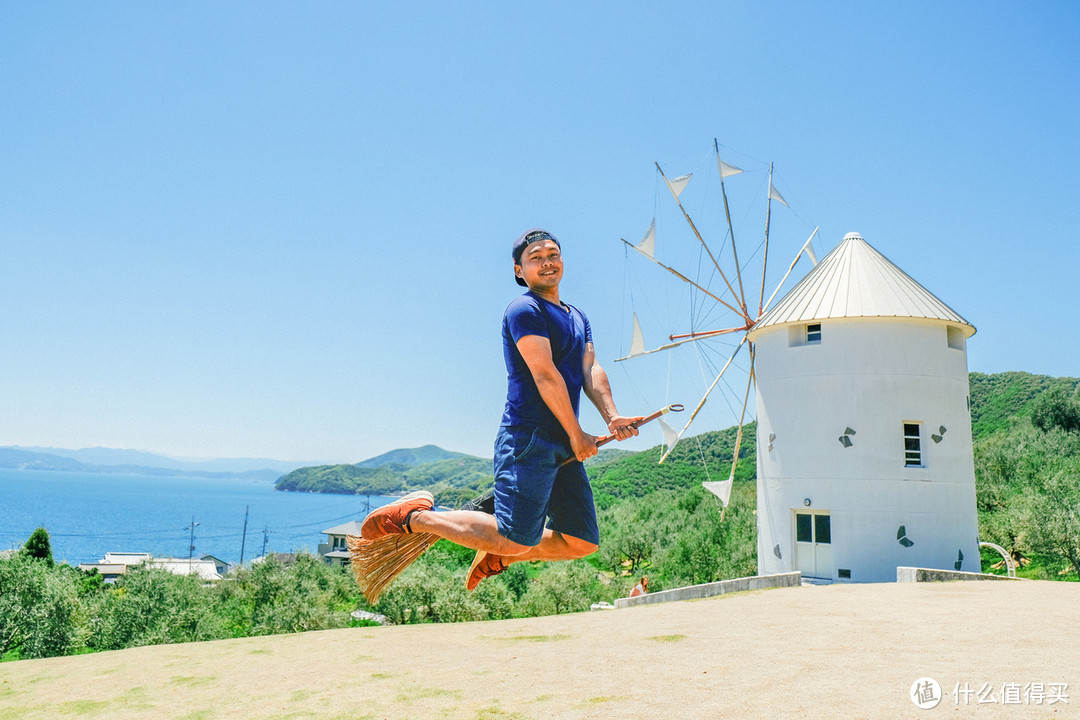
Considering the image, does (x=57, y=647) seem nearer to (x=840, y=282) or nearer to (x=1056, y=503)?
(x=840, y=282)

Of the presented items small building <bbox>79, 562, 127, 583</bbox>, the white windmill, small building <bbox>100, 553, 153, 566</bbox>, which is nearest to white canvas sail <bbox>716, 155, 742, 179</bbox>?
the white windmill

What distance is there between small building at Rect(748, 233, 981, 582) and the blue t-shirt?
1822 centimetres

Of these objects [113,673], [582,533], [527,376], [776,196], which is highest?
[776,196]

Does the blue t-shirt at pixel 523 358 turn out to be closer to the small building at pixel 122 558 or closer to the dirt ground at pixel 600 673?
the dirt ground at pixel 600 673

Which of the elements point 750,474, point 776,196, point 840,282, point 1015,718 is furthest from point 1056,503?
point 750,474

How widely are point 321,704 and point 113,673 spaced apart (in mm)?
3023

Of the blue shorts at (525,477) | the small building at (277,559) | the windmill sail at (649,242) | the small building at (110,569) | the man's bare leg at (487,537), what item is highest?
the windmill sail at (649,242)

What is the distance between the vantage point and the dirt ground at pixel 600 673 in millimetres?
4969

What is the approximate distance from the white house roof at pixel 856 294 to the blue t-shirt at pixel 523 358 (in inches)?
729

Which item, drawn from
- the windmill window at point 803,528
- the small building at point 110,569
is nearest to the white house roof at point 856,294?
the windmill window at point 803,528

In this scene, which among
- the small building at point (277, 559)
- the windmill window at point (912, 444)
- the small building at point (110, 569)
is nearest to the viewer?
the windmill window at point (912, 444)

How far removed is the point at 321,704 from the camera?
534 cm

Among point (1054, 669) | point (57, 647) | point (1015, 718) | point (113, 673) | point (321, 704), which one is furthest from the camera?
point (57, 647)

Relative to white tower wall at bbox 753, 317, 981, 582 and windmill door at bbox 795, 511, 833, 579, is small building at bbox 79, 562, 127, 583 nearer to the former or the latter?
windmill door at bbox 795, 511, 833, 579
